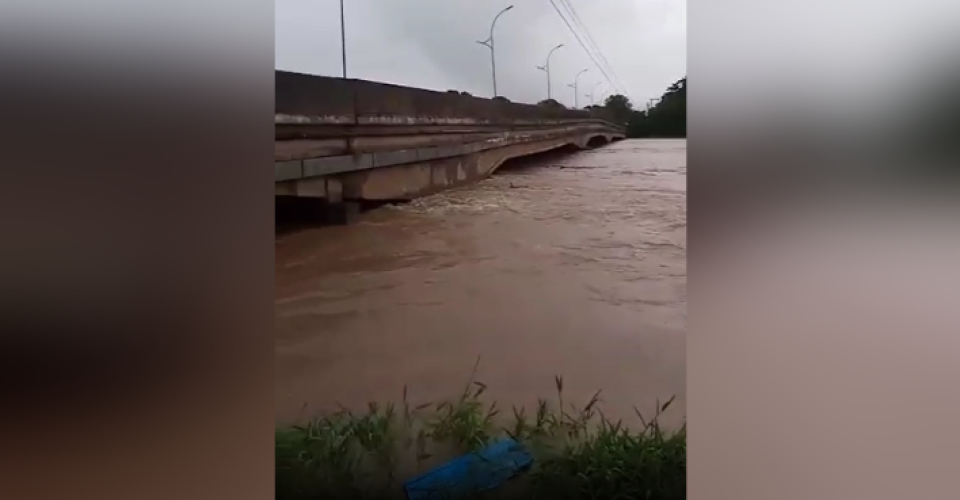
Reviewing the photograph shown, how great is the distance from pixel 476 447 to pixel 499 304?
0.26 meters

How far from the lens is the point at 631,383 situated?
109cm

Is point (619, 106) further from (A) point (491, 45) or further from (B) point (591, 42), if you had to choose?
(A) point (491, 45)

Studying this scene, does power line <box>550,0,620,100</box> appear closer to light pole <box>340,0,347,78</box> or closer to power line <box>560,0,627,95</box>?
power line <box>560,0,627,95</box>

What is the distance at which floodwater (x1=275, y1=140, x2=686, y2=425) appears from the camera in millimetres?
1097

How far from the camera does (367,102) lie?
111cm

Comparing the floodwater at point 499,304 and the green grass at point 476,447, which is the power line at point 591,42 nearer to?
the floodwater at point 499,304

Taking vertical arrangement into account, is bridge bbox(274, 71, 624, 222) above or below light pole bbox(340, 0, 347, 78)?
below

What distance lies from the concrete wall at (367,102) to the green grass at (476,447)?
1.72ft

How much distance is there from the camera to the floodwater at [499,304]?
1097 millimetres

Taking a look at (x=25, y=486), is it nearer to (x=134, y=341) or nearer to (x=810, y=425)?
(x=134, y=341)

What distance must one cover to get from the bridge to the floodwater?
0.18 ft

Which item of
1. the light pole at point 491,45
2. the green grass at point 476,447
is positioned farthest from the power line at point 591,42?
the green grass at point 476,447

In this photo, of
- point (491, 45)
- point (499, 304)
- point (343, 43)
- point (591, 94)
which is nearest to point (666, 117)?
point (591, 94)

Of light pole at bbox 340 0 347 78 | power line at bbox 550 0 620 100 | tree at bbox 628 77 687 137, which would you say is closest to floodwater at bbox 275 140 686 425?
tree at bbox 628 77 687 137
